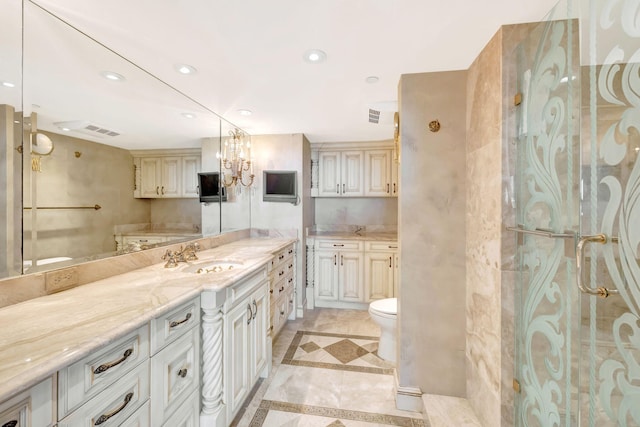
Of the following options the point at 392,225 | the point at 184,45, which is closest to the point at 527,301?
the point at 184,45

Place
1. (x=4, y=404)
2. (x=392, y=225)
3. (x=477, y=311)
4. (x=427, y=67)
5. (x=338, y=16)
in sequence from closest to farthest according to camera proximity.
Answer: (x=4, y=404) < (x=338, y=16) < (x=477, y=311) < (x=427, y=67) < (x=392, y=225)

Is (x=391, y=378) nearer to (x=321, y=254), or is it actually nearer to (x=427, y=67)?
(x=321, y=254)

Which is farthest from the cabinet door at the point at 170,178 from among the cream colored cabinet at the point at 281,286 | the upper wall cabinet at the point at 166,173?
the cream colored cabinet at the point at 281,286

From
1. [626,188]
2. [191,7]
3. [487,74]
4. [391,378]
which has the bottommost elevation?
[391,378]

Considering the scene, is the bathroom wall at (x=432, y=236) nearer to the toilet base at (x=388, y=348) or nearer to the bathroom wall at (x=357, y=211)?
the toilet base at (x=388, y=348)

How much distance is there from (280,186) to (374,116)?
138cm

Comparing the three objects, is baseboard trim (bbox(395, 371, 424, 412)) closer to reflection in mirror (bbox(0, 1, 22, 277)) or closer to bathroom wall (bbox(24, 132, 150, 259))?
bathroom wall (bbox(24, 132, 150, 259))

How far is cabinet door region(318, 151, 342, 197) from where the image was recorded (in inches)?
143

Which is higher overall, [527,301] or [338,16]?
[338,16]

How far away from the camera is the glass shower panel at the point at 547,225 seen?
3.25 feet

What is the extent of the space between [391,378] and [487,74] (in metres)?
2.23

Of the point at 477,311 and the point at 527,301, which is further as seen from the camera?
the point at 477,311

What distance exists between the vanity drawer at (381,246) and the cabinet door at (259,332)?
171 cm

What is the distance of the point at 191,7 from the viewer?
1107mm
